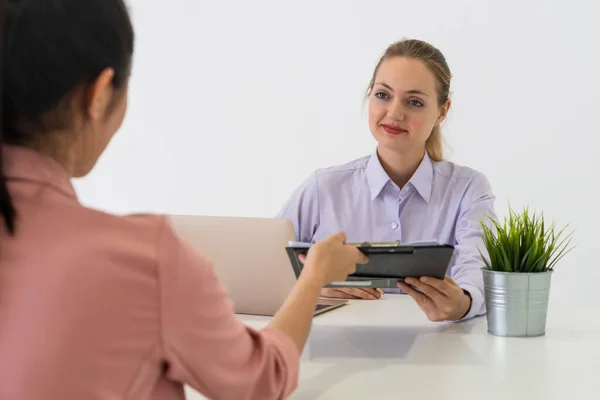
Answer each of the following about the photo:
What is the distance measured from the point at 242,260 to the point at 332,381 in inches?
21.8

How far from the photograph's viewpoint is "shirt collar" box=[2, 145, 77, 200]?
2.63 ft

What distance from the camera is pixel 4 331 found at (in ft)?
2.52

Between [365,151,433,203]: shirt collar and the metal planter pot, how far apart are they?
0.82 m

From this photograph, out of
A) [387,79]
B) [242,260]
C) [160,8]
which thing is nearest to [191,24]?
[160,8]

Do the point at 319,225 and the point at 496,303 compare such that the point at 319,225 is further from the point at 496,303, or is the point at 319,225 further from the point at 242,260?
the point at 496,303

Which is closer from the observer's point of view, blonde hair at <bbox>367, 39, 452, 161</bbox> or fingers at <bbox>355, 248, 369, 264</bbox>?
fingers at <bbox>355, 248, 369, 264</bbox>

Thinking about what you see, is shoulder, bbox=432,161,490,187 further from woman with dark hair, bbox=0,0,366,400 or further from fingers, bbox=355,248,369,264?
woman with dark hair, bbox=0,0,366,400

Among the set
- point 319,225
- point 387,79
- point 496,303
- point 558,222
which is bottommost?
point 558,222

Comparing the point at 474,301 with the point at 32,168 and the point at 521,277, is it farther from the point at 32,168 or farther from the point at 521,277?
the point at 32,168

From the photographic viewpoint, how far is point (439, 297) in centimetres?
158

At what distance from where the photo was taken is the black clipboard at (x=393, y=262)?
1338mm

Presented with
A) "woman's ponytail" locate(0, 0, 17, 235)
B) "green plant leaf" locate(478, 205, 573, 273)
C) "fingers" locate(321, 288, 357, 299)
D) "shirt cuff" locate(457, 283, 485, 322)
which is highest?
"woman's ponytail" locate(0, 0, 17, 235)

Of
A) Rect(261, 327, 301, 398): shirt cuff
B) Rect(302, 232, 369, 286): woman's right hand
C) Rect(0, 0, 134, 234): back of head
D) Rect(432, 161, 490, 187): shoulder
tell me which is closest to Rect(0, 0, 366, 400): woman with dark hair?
Rect(0, 0, 134, 234): back of head

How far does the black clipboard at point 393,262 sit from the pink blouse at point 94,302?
1.78ft
